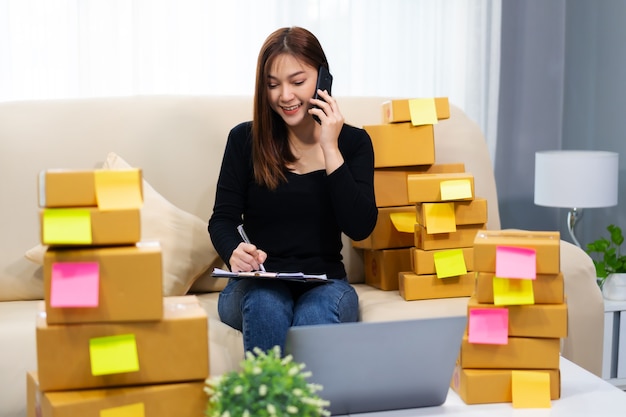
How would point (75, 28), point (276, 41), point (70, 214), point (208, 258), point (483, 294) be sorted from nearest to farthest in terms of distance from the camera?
point (70, 214) → point (483, 294) → point (276, 41) → point (208, 258) → point (75, 28)

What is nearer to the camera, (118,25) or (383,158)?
(383,158)

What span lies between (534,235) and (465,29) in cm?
215

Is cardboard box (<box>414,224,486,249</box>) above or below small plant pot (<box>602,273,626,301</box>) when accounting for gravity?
above

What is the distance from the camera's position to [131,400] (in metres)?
1.35

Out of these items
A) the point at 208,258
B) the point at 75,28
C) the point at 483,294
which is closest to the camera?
the point at 483,294

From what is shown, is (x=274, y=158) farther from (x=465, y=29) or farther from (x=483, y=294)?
(x=465, y=29)

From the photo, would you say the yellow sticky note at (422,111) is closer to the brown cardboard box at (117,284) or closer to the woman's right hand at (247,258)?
the woman's right hand at (247,258)

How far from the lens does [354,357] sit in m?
1.38

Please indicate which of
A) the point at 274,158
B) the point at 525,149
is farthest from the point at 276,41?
the point at 525,149

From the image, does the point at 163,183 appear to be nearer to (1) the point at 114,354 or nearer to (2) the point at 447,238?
(2) the point at 447,238

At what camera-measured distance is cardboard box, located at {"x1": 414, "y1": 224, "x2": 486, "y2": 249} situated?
7.45 ft

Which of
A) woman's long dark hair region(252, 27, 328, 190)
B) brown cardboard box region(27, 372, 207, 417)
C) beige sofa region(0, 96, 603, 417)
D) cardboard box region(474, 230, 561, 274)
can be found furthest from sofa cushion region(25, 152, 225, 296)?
cardboard box region(474, 230, 561, 274)

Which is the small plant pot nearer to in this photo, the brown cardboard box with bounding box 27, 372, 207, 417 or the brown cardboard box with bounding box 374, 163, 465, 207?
the brown cardboard box with bounding box 374, 163, 465, 207

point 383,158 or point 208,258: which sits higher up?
point 383,158
